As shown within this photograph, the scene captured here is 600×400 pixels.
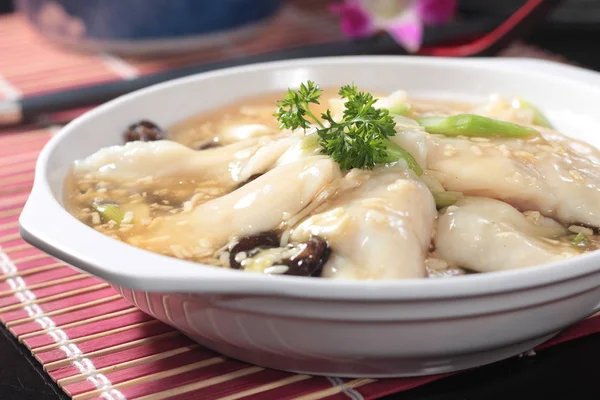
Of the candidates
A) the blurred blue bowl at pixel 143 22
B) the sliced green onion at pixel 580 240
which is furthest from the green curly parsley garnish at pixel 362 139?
the blurred blue bowl at pixel 143 22

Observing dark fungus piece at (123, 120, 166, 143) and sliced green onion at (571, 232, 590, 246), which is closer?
sliced green onion at (571, 232, 590, 246)

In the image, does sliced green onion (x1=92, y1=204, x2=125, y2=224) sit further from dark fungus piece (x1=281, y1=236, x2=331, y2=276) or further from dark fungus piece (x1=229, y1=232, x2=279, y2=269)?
dark fungus piece (x1=281, y1=236, x2=331, y2=276)

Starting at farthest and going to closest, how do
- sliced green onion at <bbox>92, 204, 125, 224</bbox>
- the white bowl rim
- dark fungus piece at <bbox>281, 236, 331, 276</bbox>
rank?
1. sliced green onion at <bbox>92, 204, 125, 224</bbox>
2. dark fungus piece at <bbox>281, 236, 331, 276</bbox>
3. the white bowl rim

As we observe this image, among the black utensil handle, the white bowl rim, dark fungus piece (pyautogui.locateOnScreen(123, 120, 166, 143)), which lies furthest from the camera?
the black utensil handle

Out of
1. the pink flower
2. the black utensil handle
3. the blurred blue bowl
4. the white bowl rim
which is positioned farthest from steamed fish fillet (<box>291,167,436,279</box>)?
the blurred blue bowl

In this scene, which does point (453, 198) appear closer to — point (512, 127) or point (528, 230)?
point (528, 230)

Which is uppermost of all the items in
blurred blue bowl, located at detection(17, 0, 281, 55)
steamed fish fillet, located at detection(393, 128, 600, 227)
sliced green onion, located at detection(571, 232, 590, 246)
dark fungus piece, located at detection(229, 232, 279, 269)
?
steamed fish fillet, located at detection(393, 128, 600, 227)
